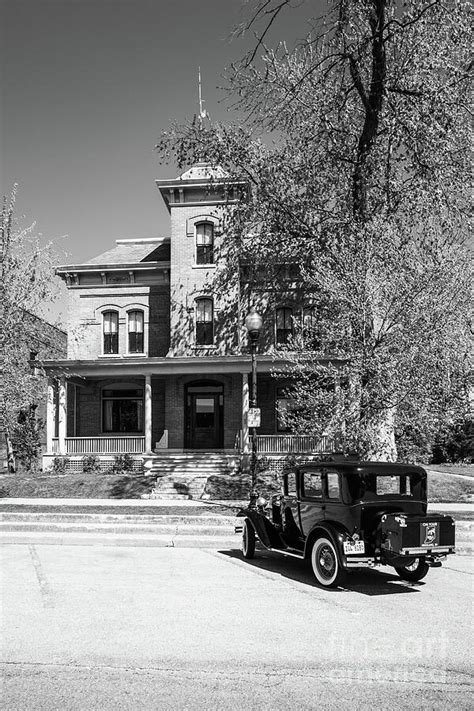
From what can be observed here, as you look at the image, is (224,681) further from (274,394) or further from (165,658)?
(274,394)

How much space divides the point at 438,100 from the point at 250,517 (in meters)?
15.7

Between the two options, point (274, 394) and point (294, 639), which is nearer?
point (294, 639)

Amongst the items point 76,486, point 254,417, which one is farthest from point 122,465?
point 254,417

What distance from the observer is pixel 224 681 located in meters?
5.29

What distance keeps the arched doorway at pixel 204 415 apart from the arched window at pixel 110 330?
4.32 m

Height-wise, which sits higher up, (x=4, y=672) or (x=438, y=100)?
(x=438, y=100)

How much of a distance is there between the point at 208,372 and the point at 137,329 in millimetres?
5493

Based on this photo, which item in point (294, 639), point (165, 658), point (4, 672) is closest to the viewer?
point (4, 672)

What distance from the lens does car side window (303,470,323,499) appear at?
977 cm

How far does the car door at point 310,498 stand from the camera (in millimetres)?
9625

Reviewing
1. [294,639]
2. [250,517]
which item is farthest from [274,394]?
[294,639]

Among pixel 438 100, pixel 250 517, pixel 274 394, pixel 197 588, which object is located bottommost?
pixel 197 588

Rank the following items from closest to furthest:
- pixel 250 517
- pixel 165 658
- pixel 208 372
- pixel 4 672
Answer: pixel 4 672
pixel 165 658
pixel 250 517
pixel 208 372

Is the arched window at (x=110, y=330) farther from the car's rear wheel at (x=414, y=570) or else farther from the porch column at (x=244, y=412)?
the car's rear wheel at (x=414, y=570)
